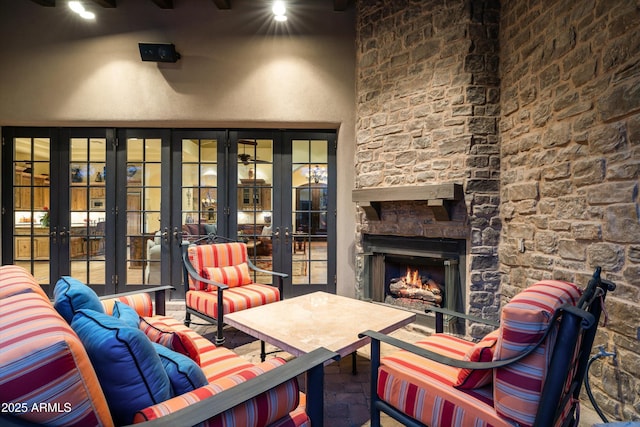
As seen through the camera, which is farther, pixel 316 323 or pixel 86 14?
pixel 86 14

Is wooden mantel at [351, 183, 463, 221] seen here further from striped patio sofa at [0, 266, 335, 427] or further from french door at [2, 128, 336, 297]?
striped patio sofa at [0, 266, 335, 427]

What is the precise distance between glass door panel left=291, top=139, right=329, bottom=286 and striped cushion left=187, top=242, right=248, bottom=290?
39.4 inches

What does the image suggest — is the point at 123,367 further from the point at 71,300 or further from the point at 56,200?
the point at 56,200

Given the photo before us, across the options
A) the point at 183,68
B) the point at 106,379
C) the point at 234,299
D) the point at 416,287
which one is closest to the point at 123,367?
the point at 106,379

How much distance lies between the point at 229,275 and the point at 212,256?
264 mm

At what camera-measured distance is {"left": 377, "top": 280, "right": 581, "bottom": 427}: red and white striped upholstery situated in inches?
43.4

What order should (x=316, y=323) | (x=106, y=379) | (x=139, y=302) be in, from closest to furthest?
(x=106, y=379)
(x=316, y=323)
(x=139, y=302)

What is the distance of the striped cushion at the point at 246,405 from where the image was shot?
0.99 metres

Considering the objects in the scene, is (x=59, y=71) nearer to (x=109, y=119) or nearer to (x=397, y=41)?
(x=109, y=119)

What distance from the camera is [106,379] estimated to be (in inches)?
38.9

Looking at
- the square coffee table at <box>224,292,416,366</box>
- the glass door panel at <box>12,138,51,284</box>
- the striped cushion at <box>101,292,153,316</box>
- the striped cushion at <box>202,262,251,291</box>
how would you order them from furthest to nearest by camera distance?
the glass door panel at <box>12,138,51,284</box> → the striped cushion at <box>202,262,251,291</box> → the striped cushion at <box>101,292,153,316</box> → the square coffee table at <box>224,292,416,366</box>

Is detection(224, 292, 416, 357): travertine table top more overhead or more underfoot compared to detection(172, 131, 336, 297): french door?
more underfoot

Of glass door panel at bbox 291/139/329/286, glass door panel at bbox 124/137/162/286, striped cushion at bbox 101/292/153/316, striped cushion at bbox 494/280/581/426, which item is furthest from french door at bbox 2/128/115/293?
striped cushion at bbox 494/280/581/426

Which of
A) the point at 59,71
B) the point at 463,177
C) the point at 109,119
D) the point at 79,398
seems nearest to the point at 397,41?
the point at 463,177
